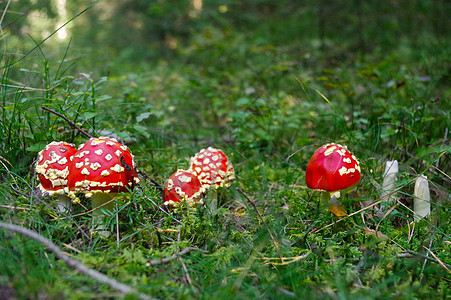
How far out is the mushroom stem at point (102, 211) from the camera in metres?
2.06

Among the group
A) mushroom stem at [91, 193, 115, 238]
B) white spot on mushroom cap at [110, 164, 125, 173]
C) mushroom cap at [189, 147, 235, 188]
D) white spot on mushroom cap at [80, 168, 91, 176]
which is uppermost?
white spot on mushroom cap at [80, 168, 91, 176]

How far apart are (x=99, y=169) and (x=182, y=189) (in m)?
0.65

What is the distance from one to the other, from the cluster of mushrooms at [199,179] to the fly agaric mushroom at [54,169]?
700mm

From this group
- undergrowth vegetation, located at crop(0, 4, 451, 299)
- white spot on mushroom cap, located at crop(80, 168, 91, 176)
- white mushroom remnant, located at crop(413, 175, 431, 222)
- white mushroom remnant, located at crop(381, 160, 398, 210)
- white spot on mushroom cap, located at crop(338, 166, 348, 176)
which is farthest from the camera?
white mushroom remnant, located at crop(381, 160, 398, 210)

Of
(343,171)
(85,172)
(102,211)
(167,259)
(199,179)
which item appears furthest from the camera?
(199,179)

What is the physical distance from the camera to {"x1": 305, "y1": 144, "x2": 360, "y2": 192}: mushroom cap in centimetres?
228

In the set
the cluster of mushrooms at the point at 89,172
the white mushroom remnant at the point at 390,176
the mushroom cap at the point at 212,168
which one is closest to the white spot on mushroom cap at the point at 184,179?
the mushroom cap at the point at 212,168


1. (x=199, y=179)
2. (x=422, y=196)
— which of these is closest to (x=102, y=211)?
(x=199, y=179)

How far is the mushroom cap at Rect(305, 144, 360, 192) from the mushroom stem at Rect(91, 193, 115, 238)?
1.44m

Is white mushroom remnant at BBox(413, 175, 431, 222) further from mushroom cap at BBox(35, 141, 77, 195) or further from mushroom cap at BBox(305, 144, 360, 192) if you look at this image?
mushroom cap at BBox(35, 141, 77, 195)

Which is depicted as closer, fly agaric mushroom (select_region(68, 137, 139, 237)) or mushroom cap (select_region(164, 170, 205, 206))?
fly agaric mushroom (select_region(68, 137, 139, 237))

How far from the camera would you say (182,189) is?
2.46m

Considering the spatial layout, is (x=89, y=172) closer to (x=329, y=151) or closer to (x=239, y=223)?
(x=239, y=223)

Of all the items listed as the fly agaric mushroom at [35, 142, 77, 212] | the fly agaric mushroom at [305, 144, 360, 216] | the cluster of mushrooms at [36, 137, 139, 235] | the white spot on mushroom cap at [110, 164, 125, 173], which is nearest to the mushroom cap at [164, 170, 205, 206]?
the cluster of mushrooms at [36, 137, 139, 235]
